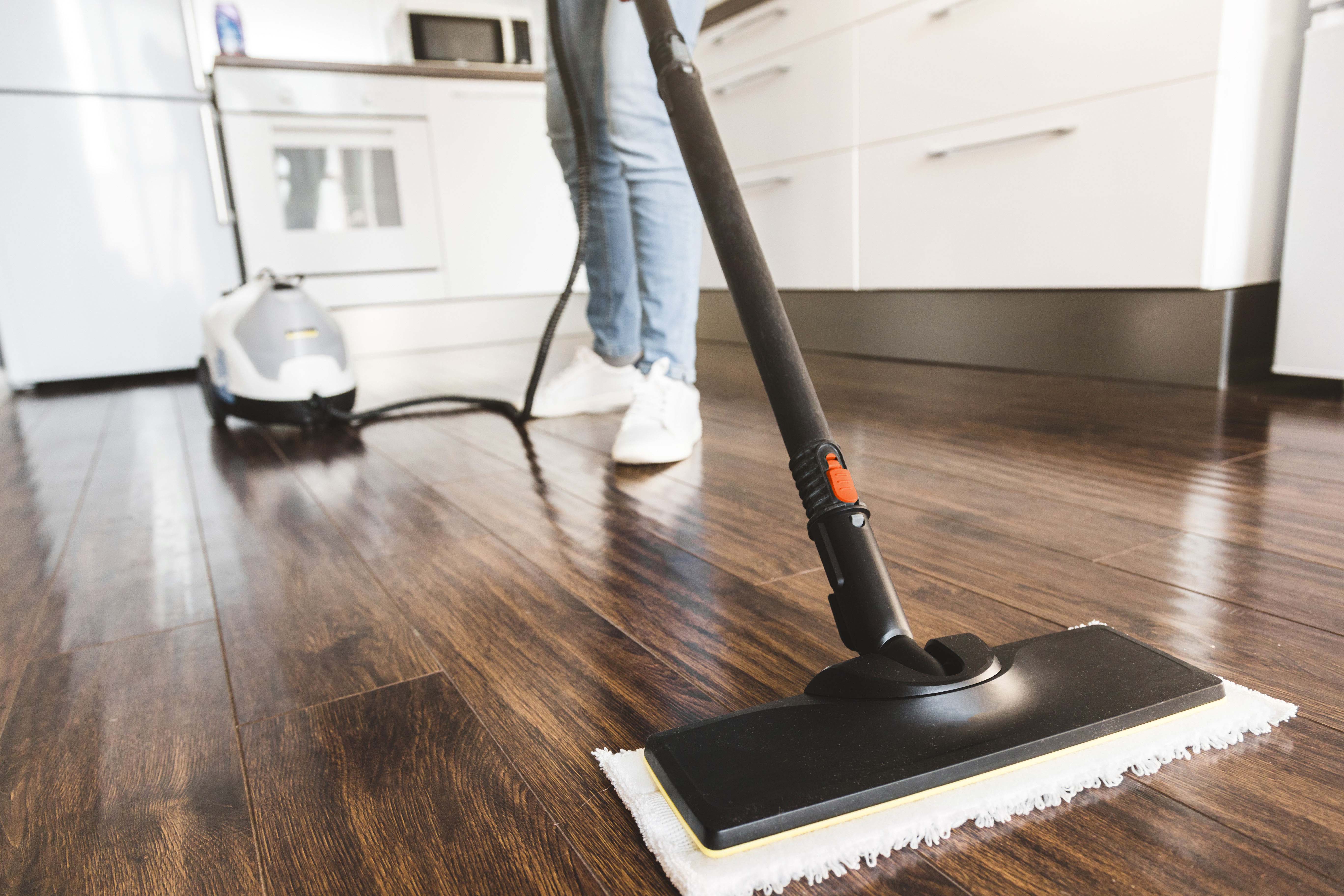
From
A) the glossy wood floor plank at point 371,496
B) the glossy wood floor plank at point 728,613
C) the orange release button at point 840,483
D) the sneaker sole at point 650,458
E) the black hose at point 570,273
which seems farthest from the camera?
the black hose at point 570,273

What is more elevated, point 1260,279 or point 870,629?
point 1260,279

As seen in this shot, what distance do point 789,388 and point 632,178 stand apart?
0.87 metres

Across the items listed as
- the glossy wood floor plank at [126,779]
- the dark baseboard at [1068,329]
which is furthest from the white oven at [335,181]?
the glossy wood floor plank at [126,779]

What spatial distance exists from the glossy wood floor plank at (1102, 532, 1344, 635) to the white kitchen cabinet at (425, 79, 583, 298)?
2645 millimetres

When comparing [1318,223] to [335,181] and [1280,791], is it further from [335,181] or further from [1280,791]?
[335,181]

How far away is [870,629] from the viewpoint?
0.45 meters

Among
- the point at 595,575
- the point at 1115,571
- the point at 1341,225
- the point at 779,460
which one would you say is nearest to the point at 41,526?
the point at 595,575

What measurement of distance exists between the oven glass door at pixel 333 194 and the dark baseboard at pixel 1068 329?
1428 millimetres

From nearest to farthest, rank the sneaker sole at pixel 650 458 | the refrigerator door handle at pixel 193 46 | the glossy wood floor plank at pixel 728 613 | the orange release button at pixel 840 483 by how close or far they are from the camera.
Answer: the orange release button at pixel 840 483, the glossy wood floor plank at pixel 728 613, the sneaker sole at pixel 650 458, the refrigerator door handle at pixel 193 46

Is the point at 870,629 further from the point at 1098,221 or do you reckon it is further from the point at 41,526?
the point at 1098,221

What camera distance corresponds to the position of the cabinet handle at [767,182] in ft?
7.53

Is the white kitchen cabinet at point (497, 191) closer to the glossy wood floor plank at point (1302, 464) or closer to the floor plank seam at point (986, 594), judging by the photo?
the glossy wood floor plank at point (1302, 464)

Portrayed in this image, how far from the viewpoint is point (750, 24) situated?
91.0 inches

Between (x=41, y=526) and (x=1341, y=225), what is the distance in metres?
1.89
